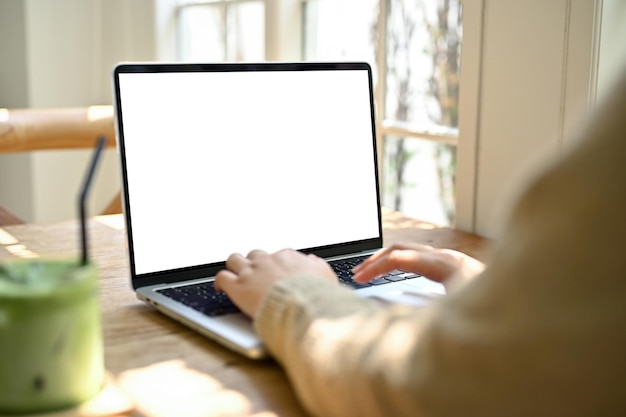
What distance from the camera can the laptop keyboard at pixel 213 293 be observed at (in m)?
0.85

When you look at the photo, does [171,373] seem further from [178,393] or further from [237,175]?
[237,175]

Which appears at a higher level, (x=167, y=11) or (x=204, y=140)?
(x=167, y=11)

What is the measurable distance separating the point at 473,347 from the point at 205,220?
1.77 feet

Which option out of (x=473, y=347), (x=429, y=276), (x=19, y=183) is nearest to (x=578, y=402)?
(x=473, y=347)

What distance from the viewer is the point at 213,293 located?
906mm

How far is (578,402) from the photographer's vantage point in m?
0.52

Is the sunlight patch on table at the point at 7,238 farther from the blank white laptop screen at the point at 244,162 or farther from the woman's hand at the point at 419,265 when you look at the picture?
the woman's hand at the point at 419,265

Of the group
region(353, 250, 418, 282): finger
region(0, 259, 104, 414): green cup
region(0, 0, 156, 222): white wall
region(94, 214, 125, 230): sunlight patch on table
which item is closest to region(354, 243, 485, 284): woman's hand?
region(353, 250, 418, 282): finger

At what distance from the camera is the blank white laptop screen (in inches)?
36.9

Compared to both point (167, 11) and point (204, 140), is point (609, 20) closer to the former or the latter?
point (204, 140)

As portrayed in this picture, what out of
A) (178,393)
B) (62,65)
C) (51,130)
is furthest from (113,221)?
(62,65)

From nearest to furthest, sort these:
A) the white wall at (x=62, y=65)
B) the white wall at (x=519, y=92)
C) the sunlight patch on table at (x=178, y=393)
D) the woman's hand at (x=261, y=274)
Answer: the sunlight patch on table at (x=178, y=393) → the woman's hand at (x=261, y=274) → the white wall at (x=519, y=92) → the white wall at (x=62, y=65)

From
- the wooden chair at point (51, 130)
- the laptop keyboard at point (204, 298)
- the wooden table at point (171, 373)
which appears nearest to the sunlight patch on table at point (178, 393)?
the wooden table at point (171, 373)

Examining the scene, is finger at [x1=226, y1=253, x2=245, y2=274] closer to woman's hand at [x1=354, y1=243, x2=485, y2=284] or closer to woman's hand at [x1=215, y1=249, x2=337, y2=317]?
woman's hand at [x1=215, y1=249, x2=337, y2=317]
